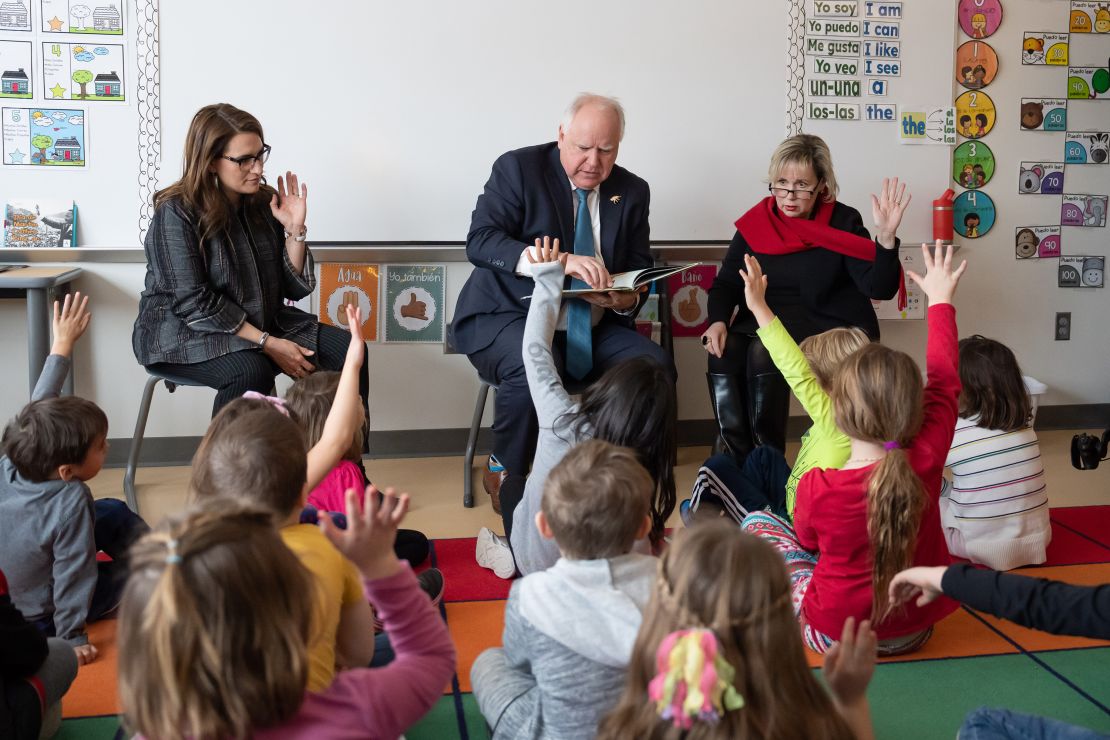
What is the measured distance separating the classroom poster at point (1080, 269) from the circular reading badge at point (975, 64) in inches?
32.1

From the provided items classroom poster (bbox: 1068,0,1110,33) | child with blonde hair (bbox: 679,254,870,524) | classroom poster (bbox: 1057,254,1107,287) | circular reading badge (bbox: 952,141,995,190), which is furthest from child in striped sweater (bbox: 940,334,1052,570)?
classroom poster (bbox: 1068,0,1110,33)

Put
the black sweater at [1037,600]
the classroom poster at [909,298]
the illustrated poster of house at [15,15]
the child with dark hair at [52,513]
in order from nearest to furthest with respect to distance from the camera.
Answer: the black sweater at [1037,600] < the child with dark hair at [52,513] < the illustrated poster of house at [15,15] < the classroom poster at [909,298]

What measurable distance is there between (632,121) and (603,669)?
108 inches

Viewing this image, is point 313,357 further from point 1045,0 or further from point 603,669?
point 1045,0

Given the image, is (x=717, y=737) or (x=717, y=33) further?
(x=717, y=33)

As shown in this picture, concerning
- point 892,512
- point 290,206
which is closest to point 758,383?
point 892,512

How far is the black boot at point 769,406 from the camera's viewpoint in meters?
3.43

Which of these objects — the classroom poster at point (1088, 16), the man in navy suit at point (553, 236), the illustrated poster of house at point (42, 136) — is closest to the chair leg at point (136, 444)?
the illustrated poster of house at point (42, 136)

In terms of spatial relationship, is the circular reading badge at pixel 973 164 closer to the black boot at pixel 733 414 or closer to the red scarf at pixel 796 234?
the red scarf at pixel 796 234

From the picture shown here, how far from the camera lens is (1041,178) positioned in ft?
14.0

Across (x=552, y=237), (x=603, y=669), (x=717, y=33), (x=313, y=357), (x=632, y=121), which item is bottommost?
(x=603, y=669)

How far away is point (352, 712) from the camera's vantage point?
1166 millimetres

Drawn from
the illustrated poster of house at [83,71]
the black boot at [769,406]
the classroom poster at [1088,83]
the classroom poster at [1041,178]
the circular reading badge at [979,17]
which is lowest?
the black boot at [769,406]

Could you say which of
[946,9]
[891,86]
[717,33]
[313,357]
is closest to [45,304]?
[313,357]
